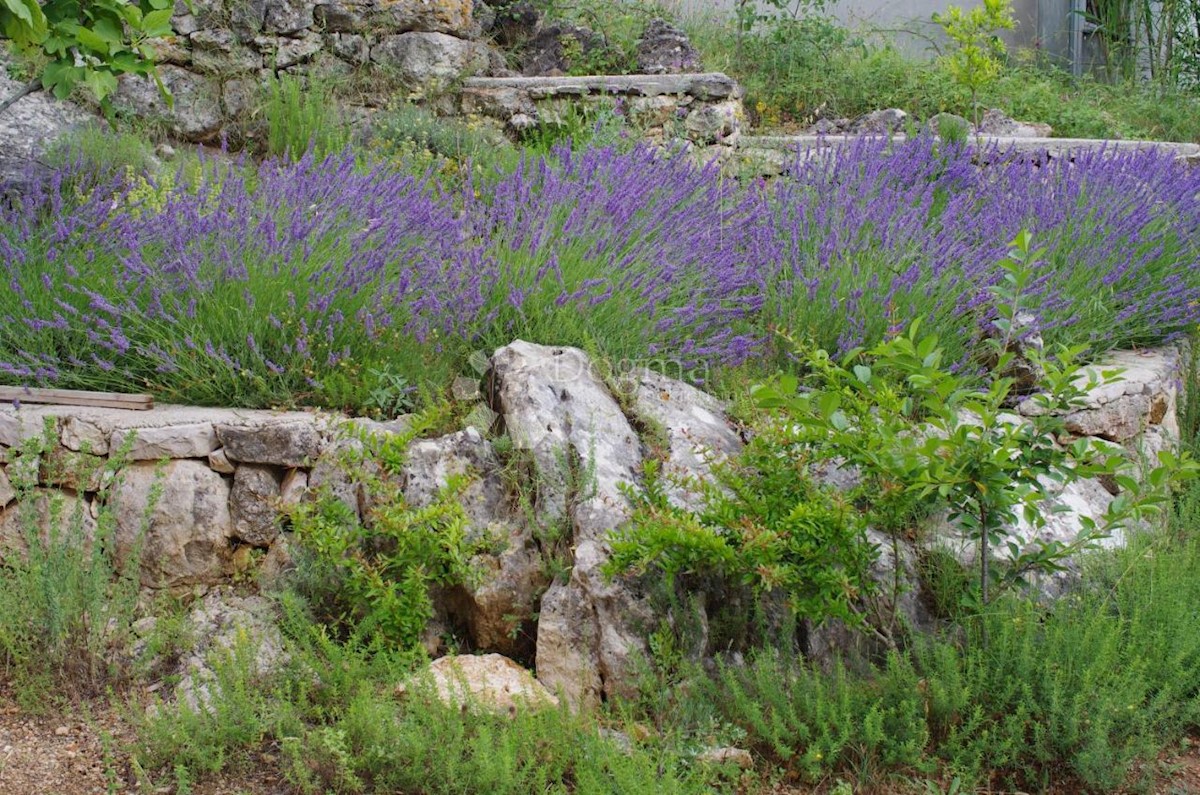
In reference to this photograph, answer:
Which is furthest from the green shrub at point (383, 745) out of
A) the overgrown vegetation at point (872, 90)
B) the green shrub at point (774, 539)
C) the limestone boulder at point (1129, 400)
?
the overgrown vegetation at point (872, 90)

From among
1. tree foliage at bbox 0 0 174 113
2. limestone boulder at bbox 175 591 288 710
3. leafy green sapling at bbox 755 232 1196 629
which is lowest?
Result: limestone boulder at bbox 175 591 288 710

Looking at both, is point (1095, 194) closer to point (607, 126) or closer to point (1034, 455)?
point (607, 126)

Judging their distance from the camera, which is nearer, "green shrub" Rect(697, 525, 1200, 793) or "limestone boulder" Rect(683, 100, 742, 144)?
"green shrub" Rect(697, 525, 1200, 793)

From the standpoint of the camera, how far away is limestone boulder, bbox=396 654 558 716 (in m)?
2.82

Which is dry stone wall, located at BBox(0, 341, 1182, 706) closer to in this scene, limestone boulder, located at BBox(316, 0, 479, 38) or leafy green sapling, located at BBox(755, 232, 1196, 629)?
leafy green sapling, located at BBox(755, 232, 1196, 629)

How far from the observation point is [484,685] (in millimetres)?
2920

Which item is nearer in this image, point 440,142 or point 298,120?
point 298,120

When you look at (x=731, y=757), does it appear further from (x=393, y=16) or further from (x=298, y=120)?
(x=393, y=16)

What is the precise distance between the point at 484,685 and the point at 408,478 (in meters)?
0.76

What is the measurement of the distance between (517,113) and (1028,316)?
12.8ft

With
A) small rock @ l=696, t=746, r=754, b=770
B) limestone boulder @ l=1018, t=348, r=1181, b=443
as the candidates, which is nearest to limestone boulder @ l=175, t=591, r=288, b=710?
small rock @ l=696, t=746, r=754, b=770

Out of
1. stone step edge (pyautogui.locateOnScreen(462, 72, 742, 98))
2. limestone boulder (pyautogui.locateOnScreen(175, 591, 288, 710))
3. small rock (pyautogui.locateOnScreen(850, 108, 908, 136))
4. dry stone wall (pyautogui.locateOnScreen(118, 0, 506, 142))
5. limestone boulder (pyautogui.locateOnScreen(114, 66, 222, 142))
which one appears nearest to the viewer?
limestone boulder (pyautogui.locateOnScreen(175, 591, 288, 710))

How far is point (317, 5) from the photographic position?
726 cm

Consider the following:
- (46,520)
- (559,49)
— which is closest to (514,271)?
(46,520)
